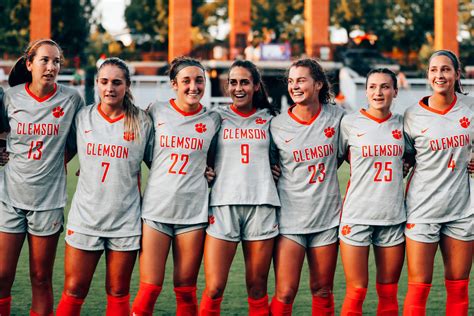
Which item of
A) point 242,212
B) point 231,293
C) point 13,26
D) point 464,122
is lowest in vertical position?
point 231,293

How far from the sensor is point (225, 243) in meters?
5.64

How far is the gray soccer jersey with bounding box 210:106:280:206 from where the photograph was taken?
18.7 ft

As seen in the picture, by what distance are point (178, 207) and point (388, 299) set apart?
1399 millimetres

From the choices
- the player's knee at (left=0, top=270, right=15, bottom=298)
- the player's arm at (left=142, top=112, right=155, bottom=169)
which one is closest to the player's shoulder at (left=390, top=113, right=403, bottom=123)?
the player's arm at (left=142, top=112, right=155, bottom=169)

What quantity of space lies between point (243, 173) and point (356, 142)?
719mm

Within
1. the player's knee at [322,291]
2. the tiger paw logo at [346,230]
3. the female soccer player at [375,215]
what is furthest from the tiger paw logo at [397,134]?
the player's knee at [322,291]

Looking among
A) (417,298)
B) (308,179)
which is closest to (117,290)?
(308,179)

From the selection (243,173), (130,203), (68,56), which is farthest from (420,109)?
(68,56)

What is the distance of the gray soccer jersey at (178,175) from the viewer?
5602 mm

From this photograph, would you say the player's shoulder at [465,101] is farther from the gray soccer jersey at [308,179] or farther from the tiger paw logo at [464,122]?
the gray soccer jersey at [308,179]

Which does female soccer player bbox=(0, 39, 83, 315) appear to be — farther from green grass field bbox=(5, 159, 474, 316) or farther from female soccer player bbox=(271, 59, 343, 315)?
female soccer player bbox=(271, 59, 343, 315)

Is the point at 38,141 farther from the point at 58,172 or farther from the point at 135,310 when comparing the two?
the point at 135,310

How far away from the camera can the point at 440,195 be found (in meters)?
5.64

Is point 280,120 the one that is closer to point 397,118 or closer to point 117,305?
point 397,118
